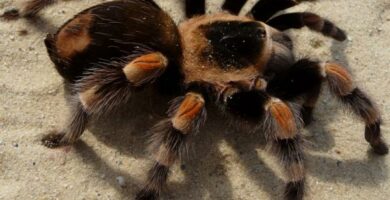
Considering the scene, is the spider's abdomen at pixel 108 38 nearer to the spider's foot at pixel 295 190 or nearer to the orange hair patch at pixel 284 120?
the orange hair patch at pixel 284 120

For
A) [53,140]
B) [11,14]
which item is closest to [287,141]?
[53,140]

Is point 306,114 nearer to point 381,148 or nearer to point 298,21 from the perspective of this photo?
point 381,148

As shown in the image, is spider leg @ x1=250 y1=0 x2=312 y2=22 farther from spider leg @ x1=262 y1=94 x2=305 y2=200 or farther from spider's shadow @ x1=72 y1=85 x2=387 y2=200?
spider leg @ x1=262 y1=94 x2=305 y2=200

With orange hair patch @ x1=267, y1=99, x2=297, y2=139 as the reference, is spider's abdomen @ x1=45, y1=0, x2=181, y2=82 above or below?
above

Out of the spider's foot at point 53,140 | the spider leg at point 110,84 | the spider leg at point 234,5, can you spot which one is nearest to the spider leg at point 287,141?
the spider leg at point 110,84

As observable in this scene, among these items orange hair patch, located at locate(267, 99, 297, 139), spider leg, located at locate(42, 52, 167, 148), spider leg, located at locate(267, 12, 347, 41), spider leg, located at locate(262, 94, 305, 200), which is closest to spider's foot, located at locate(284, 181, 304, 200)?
spider leg, located at locate(262, 94, 305, 200)

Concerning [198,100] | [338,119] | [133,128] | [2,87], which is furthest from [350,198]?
[2,87]

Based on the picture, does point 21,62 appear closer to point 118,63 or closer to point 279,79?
point 118,63
